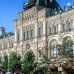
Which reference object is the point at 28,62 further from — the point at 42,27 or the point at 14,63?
the point at 42,27

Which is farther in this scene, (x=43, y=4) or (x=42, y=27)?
(x=43, y=4)

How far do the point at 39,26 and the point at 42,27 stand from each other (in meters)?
1.07

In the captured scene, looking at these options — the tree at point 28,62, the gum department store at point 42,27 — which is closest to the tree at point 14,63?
the gum department store at point 42,27

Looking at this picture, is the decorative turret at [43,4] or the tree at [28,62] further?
the decorative turret at [43,4]

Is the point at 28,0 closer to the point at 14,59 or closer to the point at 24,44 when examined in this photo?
the point at 24,44

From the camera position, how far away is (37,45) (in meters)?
57.2

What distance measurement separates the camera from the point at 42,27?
56.4 metres

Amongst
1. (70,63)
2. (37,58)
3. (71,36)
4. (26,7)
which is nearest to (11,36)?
(26,7)

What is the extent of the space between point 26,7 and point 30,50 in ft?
36.4

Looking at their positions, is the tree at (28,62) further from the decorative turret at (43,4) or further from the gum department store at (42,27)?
the decorative turret at (43,4)

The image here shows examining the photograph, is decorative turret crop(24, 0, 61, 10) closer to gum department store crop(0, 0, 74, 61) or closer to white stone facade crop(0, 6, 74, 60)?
gum department store crop(0, 0, 74, 61)

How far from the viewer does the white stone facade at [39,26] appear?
5050cm

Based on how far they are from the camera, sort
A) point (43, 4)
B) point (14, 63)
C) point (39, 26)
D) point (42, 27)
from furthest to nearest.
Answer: point (43, 4), point (14, 63), point (39, 26), point (42, 27)

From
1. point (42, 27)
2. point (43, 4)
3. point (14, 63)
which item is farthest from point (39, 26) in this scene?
point (14, 63)
